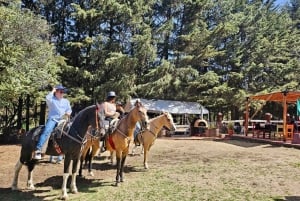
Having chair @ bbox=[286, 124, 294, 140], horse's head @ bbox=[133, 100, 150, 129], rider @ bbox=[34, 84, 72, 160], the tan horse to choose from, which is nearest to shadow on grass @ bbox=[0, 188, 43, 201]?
rider @ bbox=[34, 84, 72, 160]

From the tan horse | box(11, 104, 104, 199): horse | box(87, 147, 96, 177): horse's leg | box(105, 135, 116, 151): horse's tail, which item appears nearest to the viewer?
box(11, 104, 104, 199): horse

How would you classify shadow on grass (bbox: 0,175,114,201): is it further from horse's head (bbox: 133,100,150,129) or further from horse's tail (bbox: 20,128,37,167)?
horse's head (bbox: 133,100,150,129)

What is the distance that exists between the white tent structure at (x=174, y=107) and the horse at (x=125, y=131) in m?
19.7

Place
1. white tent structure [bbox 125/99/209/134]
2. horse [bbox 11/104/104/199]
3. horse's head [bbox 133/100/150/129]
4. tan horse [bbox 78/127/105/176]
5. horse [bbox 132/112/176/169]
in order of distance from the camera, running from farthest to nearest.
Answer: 1. white tent structure [bbox 125/99/209/134]
2. horse [bbox 132/112/176/169]
3. horse's head [bbox 133/100/150/129]
4. tan horse [bbox 78/127/105/176]
5. horse [bbox 11/104/104/199]

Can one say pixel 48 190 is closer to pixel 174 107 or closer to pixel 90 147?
pixel 90 147

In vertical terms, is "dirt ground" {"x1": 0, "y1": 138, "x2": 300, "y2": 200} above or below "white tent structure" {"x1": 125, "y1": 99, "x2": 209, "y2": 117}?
below

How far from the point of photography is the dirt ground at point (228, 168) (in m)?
8.61

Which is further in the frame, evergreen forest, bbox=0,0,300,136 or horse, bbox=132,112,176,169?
evergreen forest, bbox=0,0,300,136

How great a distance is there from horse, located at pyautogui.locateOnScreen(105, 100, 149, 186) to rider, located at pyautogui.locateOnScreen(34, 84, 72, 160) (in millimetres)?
1244

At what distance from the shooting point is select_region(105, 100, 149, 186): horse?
28.3 feet

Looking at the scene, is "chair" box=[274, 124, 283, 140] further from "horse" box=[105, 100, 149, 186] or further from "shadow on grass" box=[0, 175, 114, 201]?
"shadow on grass" box=[0, 175, 114, 201]

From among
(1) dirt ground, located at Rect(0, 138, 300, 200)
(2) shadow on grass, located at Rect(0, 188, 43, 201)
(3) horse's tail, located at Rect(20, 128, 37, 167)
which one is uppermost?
(3) horse's tail, located at Rect(20, 128, 37, 167)

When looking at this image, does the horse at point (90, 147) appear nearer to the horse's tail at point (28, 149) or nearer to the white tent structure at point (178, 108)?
the horse's tail at point (28, 149)

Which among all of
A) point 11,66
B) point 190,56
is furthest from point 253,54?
point 11,66
